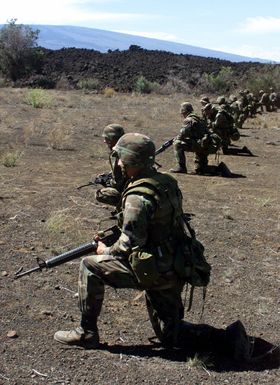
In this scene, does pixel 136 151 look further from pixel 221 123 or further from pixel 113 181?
pixel 221 123

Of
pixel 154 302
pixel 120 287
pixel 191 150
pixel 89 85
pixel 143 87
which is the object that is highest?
pixel 120 287

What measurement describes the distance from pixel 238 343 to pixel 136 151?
144 cm

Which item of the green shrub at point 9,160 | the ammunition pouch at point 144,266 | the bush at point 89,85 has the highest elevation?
the ammunition pouch at point 144,266

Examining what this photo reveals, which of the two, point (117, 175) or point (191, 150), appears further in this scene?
point (191, 150)

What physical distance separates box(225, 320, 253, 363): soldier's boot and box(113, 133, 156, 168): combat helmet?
125cm

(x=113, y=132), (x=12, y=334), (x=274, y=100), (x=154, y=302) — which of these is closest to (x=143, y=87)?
(x=274, y=100)

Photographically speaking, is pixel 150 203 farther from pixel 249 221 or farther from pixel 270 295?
pixel 249 221

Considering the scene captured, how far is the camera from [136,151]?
3.79 m

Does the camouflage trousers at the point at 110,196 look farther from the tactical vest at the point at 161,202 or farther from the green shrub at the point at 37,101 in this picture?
the green shrub at the point at 37,101

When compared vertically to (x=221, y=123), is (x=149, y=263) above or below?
above

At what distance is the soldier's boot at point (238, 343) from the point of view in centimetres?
400

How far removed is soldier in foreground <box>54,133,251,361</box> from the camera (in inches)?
144

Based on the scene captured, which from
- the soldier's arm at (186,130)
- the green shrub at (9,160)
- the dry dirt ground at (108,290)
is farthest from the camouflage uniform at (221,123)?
the green shrub at (9,160)

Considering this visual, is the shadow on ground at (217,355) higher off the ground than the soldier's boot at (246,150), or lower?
higher
